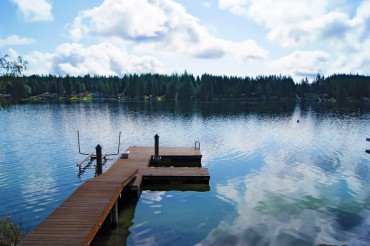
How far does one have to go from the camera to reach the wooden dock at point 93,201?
12.2 meters

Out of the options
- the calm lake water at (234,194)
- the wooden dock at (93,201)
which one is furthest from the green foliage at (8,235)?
the calm lake water at (234,194)

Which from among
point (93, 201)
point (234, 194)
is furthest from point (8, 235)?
point (234, 194)

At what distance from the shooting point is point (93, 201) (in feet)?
53.9

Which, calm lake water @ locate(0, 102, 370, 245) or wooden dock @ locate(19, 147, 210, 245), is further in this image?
calm lake water @ locate(0, 102, 370, 245)

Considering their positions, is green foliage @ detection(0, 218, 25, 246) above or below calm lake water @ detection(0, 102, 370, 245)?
above

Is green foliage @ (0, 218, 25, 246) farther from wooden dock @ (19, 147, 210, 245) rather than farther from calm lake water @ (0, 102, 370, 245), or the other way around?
calm lake water @ (0, 102, 370, 245)

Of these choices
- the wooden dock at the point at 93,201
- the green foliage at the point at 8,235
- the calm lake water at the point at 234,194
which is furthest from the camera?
the calm lake water at the point at 234,194

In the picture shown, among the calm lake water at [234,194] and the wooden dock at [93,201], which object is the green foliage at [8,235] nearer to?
the wooden dock at [93,201]

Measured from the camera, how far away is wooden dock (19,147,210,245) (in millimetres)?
12188

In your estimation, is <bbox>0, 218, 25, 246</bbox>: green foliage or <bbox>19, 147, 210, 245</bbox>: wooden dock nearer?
<bbox>19, 147, 210, 245</bbox>: wooden dock

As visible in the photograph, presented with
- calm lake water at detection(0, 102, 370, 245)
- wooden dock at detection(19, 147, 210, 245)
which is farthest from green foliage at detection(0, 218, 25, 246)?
calm lake water at detection(0, 102, 370, 245)

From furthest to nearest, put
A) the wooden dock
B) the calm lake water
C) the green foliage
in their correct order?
the calm lake water → the green foliage → the wooden dock

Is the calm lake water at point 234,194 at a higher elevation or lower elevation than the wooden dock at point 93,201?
lower

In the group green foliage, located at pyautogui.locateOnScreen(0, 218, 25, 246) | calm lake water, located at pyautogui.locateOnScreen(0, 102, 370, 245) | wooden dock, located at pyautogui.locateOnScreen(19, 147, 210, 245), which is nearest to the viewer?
wooden dock, located at pyautogui.locateOnScreen(19, 147, 210, 245)
